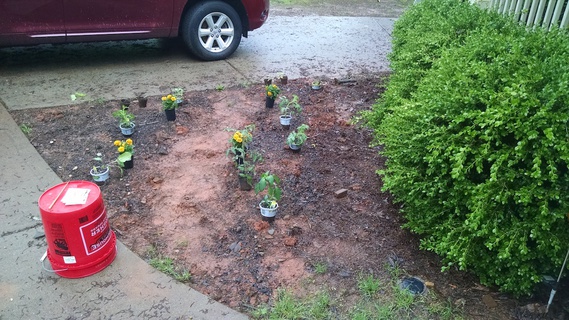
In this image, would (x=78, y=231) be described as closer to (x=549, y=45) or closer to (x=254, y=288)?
(x=254, y=288)

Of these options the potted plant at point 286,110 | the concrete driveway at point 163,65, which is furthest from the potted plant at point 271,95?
the concrete driveway at point 163,65

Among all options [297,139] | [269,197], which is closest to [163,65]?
[297,139]

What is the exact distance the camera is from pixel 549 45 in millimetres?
3459

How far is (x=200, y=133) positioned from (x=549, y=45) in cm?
313

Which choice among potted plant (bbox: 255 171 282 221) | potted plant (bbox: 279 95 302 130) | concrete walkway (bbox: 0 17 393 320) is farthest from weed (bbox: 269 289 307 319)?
potted plant (bbox: 279 95 302 130)

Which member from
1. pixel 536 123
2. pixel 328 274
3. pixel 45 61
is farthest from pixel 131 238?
pixel 45 61

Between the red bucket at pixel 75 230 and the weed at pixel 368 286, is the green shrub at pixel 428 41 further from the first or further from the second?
the red bucket at pixel 75 230

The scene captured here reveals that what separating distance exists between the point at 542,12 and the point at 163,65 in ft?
15.5

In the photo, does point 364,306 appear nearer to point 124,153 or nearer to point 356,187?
point 356,187

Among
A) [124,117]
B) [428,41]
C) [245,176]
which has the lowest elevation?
[245,176]

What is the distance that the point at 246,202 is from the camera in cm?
372

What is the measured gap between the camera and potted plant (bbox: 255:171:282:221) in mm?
3408

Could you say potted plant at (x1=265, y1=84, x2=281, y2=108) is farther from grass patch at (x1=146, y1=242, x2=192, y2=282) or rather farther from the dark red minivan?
grass patch at (x1=146, y1=242, x2=192, y2=282)

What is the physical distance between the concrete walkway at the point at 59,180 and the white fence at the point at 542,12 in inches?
78.4
